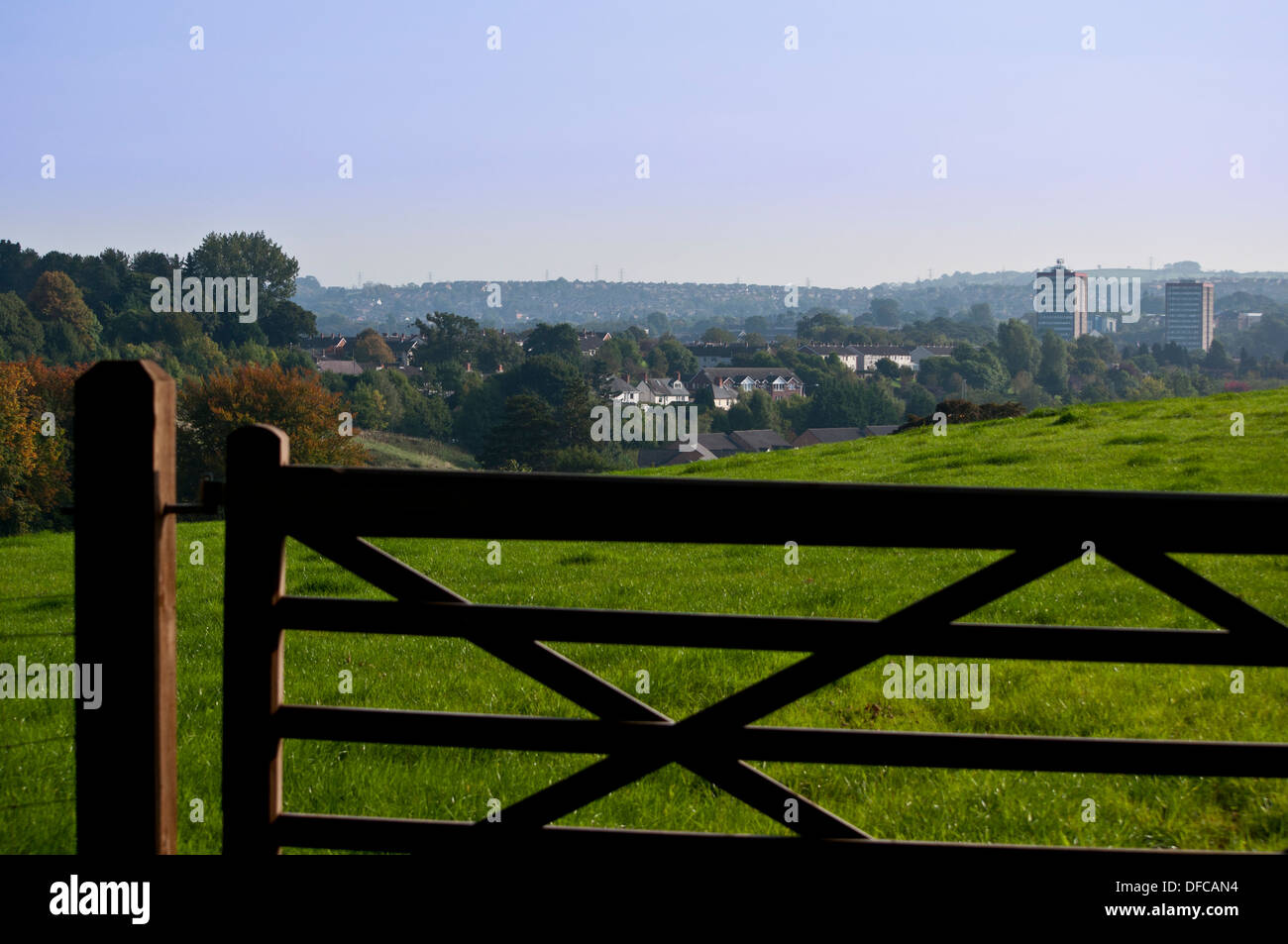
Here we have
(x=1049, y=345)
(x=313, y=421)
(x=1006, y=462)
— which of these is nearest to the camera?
(x=1006, y=462)

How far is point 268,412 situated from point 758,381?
1489 inches

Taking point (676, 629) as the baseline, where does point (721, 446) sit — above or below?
below

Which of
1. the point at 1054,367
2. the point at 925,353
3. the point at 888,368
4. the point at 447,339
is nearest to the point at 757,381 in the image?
the point at 888,368

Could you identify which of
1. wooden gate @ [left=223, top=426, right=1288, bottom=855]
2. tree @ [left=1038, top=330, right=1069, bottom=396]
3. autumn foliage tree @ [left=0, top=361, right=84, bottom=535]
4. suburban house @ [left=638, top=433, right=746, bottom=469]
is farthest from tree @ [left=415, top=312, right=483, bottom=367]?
wooden gate @ [left=223, top=426, right=1288, bottom=855]

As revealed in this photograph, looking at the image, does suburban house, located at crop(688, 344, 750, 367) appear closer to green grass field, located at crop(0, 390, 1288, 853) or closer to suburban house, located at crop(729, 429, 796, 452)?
suburban house, located at crop(729, 429, 796, 452)

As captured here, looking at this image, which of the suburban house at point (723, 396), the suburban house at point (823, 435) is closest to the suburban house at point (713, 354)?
the suburban house at point (723, 396)

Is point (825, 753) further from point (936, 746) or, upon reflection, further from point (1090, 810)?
point (1090, 810)

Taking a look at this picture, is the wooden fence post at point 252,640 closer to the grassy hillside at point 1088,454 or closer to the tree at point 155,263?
the grassy hillside at point 1088,454

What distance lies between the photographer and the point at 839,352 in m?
101

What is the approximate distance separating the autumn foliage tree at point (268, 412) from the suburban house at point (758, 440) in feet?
79.6

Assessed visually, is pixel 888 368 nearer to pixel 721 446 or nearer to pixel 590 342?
pixel 721 446

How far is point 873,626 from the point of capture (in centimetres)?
346
